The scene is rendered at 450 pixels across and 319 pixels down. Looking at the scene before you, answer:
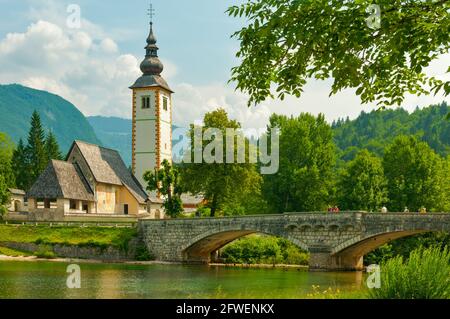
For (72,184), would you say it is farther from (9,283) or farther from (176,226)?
(9,283)

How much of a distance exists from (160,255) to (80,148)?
60.9 feet

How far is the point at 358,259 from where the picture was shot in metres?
51.9

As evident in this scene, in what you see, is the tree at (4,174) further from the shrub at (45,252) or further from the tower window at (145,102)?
the tower window at (145,102)

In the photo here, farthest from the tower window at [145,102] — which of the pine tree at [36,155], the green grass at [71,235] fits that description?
the green grass at [71,235]

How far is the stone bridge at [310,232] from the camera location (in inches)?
1790

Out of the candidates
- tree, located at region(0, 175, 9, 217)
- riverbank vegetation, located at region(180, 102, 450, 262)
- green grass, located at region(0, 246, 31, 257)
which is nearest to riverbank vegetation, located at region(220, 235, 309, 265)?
riverbank vegetation, located at region(180, 102, 450, 262)

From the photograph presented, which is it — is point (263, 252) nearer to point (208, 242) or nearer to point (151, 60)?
point (208, 242)

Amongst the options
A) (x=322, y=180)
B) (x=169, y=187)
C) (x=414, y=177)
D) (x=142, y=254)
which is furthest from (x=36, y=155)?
(x=414, y=177)

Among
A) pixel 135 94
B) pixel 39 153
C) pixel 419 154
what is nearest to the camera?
pixel 419 154

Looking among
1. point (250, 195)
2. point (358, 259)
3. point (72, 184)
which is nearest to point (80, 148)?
point (72, 184)

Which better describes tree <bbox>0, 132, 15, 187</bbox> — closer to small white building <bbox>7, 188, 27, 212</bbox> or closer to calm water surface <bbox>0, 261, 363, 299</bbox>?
small white building <bbox>7, 188, 27, 212</bbox>

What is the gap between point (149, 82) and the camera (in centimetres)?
7856

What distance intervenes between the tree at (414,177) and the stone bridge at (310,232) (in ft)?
42.6

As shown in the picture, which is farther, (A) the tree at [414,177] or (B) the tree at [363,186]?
(A) the tree at [414,177]
